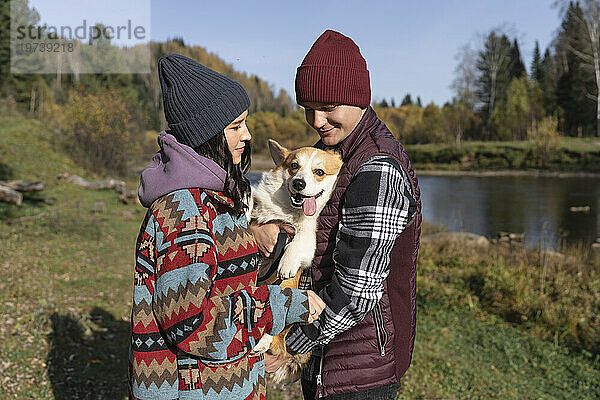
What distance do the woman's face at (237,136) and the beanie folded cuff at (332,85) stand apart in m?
0.30

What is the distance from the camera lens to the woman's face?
201 cm

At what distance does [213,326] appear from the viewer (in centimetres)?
175

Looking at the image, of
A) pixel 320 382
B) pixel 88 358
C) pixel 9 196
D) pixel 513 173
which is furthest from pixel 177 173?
pixel 513 173

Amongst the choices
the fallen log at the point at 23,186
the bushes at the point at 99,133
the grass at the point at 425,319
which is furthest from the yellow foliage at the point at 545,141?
the fallen log at the point at 23,186

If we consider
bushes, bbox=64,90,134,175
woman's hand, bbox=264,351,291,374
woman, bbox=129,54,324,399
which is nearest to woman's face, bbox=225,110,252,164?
woman, bbox=129,54,324,399

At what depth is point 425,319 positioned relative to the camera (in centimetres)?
771

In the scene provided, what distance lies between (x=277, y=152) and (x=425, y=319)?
18.5 feet

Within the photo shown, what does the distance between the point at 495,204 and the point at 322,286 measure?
77.2 ft

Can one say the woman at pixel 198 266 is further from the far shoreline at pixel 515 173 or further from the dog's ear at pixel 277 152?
the far shoreline at pixel 515 173

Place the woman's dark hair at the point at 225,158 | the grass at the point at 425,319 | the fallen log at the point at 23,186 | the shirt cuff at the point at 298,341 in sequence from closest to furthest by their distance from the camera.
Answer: the woman's dark hair at the point at 225,158 → the shirt cuff at the point at 298,341 → the grass at the point at 425,319 → the fallen log at the point at 23,186

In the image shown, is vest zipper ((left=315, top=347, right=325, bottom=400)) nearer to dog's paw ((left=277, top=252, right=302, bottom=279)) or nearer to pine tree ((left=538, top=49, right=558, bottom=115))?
dog's paw ((left=277, top=252, right=302, bottom=279))

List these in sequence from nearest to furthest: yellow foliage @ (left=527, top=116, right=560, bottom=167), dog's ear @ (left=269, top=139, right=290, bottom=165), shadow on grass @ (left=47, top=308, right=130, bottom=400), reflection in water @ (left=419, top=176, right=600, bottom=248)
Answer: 1. dog's ear @ (left=269, top=139, right=290, bottom=165)
2. shadow on grass @ (left=47, top=308, right=130, bottom=400)
3. reflection in water @ (left=419, top=176, right=600, bottom=248)
4. yellow foliage @ (left=527, top=116, right=560, bottom=167)

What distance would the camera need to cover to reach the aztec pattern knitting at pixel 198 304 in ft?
5.56

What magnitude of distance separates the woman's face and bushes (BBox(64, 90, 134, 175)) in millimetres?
23868
